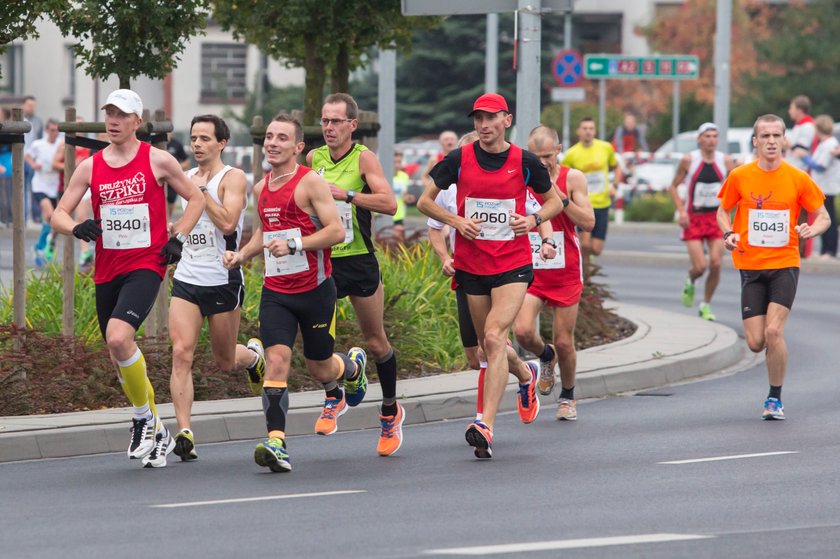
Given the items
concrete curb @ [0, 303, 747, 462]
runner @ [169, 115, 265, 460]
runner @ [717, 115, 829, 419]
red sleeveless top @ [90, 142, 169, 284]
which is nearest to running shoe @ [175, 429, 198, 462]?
runner @ [169, 115, 265, 460]

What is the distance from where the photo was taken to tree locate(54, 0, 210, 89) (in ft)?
40.8

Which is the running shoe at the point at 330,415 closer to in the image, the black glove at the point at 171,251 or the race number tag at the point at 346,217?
the race number tag at the point at 346,217

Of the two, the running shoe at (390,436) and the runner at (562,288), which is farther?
the runner at (562,288)

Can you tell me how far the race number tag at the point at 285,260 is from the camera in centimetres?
952

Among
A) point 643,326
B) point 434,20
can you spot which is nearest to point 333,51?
point 434,20

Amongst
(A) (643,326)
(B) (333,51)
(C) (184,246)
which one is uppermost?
(B) (333,51)

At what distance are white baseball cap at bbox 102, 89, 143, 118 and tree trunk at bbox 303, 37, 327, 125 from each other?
23.0 feet

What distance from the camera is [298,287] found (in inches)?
377

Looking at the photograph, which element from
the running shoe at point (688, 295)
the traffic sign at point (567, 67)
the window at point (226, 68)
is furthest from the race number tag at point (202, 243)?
the window at point (226, 68)

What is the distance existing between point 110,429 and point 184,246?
119 centimetres

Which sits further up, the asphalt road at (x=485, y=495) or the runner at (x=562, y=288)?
the runner at (x=562, y=288)

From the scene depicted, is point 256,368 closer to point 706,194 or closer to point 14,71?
point 706,194

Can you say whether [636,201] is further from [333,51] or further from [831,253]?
[333,51]

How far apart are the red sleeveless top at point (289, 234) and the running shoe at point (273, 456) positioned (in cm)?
82
